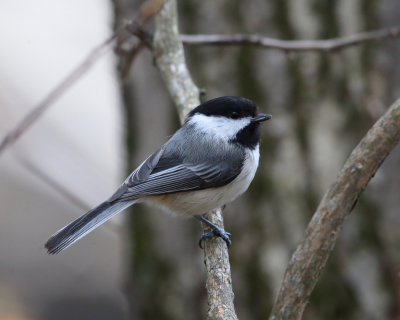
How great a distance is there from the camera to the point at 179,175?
2.35m

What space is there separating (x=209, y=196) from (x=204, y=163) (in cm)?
14

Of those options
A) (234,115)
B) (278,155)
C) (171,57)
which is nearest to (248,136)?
(234,115)

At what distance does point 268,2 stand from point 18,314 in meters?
2.88

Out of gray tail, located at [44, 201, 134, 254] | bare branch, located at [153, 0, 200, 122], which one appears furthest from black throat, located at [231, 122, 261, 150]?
gray tail, located at [44, 201, 134, 254]

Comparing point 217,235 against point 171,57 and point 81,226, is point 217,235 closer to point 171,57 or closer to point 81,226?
point 81,226

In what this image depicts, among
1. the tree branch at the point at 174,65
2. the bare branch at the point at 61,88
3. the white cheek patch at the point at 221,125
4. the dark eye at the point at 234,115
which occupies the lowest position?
the bare branch at the point at 61,88

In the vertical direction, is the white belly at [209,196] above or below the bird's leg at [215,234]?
above

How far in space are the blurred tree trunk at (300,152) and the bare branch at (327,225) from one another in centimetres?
135

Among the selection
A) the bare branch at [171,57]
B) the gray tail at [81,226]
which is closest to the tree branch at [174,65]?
the bare branch at [171,57]

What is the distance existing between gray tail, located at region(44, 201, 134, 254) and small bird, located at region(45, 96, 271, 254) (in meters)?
0.06

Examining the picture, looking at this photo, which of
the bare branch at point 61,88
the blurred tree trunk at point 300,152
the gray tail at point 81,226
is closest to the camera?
the bare branch at point 61,88

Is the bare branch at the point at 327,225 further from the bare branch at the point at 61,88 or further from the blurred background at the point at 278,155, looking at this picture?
the blurred background at the point at 278,155

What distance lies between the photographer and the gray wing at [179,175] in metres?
2.31

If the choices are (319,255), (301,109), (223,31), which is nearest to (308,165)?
(301,109)
